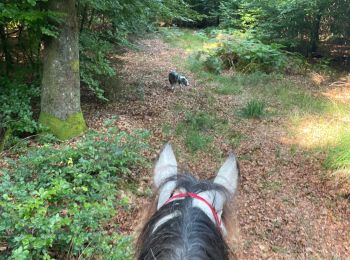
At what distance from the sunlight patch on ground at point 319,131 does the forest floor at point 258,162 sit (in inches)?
1.3

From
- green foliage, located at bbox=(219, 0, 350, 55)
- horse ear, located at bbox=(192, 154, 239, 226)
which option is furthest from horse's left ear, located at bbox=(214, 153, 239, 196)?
green foliage, located at bbox=(219, 0, 350, 55)

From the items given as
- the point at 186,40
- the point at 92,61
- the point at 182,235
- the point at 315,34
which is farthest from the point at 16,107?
the point at 186,40

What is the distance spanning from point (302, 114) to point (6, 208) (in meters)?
5.68

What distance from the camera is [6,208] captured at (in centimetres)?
275

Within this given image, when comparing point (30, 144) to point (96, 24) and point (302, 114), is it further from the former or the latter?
point (302, 114)


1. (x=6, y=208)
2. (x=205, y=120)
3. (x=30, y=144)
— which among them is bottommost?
(x=205, y=120)

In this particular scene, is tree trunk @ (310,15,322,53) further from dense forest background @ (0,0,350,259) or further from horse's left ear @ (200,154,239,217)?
horse's left ear @ (200,154,239,217)

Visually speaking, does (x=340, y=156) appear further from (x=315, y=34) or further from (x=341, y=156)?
(x=315, y=34)

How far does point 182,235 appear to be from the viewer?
4.11ft

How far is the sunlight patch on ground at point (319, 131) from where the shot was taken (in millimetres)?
5367

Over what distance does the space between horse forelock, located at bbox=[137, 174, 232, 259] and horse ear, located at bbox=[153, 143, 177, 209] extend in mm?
147

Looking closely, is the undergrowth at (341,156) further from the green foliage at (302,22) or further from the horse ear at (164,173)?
the green foliage at (302,22)

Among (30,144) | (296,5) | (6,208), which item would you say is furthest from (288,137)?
(296,5)

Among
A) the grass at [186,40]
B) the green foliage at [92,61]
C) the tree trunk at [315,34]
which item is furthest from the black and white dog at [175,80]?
the grass at [186,40]
